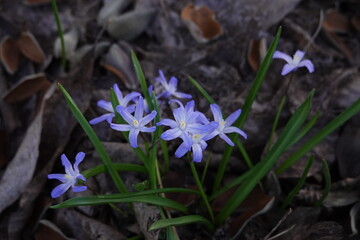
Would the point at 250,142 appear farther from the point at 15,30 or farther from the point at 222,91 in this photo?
the point at 15,30

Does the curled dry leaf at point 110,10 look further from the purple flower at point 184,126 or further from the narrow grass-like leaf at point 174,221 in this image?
the narrow grass-like leaf at point 174,221

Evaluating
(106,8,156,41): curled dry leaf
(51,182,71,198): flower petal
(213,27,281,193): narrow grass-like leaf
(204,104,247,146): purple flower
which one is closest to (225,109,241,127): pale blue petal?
(204,104,247,146): purple flower

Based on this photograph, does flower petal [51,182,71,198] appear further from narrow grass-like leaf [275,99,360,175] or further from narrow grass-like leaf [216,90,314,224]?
narrow grass-like leaf [275,99,360,175]

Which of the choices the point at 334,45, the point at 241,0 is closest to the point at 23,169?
the point at 241,0

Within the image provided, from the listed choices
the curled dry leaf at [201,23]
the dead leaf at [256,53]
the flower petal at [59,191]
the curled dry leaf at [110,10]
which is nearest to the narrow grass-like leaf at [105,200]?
the flower petal at [59,191]

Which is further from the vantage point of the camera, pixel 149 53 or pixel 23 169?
pixel 149 53

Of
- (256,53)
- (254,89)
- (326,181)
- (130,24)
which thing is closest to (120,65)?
(130,24)

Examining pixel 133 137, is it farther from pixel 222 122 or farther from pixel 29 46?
pixel 29 46
